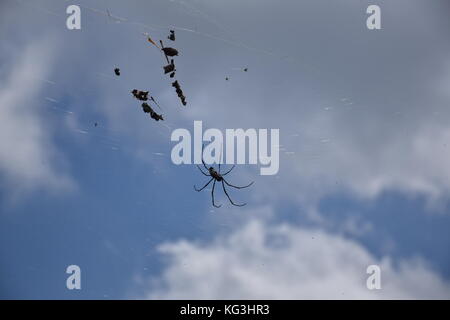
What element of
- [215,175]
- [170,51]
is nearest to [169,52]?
[170,51]

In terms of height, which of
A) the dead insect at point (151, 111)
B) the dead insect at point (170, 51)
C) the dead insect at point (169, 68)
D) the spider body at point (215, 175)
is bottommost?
the spider body at point (215, 175)

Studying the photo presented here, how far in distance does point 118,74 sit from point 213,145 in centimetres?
119

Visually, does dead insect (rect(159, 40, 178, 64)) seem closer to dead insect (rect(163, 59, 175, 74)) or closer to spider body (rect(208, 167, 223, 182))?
dead insect (rect(163, 59, 175, 74))

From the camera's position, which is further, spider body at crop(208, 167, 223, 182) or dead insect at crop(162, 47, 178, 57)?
spider body at crop(208, 167, 223, 182)

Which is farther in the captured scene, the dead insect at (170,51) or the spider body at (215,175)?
the spider body at (215,175)

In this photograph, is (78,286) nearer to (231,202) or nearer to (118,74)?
(231,202)

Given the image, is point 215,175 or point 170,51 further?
point 215,175

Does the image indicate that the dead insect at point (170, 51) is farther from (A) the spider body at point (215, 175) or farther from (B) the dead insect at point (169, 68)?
(A) the spider body at point (215, 175)

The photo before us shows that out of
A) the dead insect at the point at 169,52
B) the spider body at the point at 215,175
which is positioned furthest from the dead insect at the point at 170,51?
the spider body at the point at 215,175

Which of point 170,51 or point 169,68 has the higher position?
point 170,51

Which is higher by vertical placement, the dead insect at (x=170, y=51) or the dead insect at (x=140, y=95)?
the dead insect at (x=170, y=51)

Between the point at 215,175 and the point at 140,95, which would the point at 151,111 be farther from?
the point at 215,175

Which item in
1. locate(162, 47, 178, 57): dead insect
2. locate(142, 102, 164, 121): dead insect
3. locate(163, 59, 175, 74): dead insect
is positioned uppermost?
locate(162, 47, 178, 57): dead insect

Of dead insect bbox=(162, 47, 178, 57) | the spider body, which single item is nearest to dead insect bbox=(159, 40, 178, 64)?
dead insect bbox=(162, 47, 178, 57)
